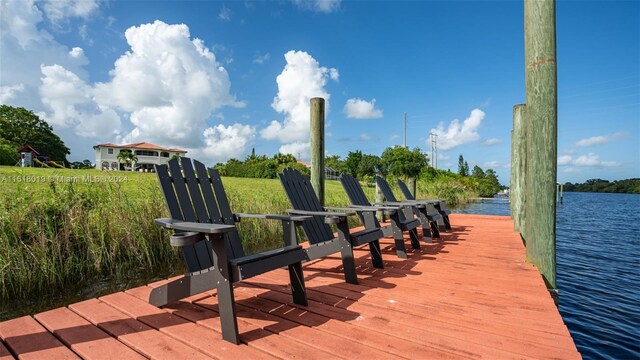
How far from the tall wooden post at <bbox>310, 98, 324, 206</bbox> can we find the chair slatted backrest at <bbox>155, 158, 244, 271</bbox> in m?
1.91

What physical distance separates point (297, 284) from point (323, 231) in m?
0.98

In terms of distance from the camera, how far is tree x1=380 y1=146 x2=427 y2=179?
32.9 meters

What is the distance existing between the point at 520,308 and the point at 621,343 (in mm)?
2056

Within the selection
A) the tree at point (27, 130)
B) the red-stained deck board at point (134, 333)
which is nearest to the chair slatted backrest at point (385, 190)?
the red-stained deck board at point (134, 333)

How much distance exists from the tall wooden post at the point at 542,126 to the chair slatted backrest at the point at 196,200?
109 inches

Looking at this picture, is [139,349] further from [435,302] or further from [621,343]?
[621,343]

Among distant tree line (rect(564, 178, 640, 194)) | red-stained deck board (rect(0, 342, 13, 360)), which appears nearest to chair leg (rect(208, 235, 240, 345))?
red-stained deck board (rect(0, 342, 13, 360))

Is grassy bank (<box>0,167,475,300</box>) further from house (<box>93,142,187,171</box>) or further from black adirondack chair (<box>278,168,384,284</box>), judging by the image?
house (<box>93,142,187,171</box>)

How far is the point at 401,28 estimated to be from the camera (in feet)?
51.5

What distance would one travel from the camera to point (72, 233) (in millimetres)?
3924

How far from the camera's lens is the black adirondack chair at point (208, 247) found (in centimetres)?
176

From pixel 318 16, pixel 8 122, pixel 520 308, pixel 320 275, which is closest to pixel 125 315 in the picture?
pixel 320 275

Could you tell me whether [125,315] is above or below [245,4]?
below

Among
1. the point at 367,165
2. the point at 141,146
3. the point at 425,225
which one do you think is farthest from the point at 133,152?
the point at 425,225
